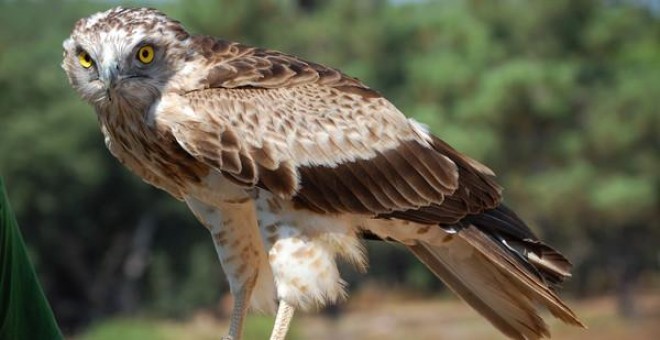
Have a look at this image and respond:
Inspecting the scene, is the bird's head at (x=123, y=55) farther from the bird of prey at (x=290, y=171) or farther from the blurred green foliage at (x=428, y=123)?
the blurred green foliage at (x=428, y=123)

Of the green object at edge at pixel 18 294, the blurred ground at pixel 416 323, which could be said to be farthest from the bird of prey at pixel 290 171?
the blurred ground at pixel 416 323

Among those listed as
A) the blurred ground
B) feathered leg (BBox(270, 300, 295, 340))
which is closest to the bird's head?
feathered leg (BBox(270, 300, 295, 340))

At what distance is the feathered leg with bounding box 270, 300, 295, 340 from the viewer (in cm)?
566

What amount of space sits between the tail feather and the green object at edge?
7.30 feet

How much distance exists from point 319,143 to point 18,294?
1841mm

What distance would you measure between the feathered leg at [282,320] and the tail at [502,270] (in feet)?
2.81

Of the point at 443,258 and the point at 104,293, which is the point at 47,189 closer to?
the point at 104,293

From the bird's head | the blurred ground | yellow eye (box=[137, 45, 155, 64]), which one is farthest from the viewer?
the blurred ground

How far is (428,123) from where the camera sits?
30.1 metres

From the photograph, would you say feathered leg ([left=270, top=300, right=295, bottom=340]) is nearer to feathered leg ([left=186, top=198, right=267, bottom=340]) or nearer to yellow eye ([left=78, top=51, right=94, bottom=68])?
feathered leg ([left=186, top=198, right=267, bottom=340])

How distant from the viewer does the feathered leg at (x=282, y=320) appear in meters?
5.66

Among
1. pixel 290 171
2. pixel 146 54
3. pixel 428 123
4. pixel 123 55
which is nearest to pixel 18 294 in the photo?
pixel 123 55

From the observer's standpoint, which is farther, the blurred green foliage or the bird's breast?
the blurred green foliage

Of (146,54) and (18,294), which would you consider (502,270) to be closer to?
(146,54)
